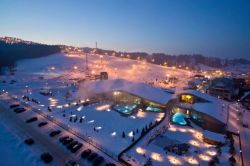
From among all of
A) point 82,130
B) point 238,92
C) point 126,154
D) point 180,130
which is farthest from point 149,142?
point 238,92

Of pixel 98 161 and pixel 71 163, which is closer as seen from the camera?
pixel 71 163

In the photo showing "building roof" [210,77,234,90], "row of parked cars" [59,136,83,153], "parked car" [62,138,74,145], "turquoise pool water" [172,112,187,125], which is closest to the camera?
"row of parked cars" [59,136,83,153]

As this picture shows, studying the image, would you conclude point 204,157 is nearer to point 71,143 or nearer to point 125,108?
point 71,143

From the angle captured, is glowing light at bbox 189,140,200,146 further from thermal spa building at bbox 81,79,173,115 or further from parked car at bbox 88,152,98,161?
parked car at bbox 88,152,98,161

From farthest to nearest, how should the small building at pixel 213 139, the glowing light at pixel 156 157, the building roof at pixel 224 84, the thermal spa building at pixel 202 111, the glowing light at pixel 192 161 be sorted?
the building roof at pixel 224 84 < the thermal spa building at pixel 202 111 < the small building at pixel 213 139 < the glowing light at pixel 156 157 < the glowing light at pixel 192 161

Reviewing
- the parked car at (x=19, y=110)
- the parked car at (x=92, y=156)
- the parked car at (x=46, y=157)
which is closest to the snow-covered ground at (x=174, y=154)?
the parked car at (x=92, y=156)

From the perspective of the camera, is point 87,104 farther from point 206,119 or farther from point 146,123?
point 206,119

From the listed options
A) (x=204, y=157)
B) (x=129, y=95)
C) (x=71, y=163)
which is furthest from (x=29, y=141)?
(x=129, y=95)

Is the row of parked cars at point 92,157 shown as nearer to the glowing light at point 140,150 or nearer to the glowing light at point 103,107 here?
the glowing light at point 140,150

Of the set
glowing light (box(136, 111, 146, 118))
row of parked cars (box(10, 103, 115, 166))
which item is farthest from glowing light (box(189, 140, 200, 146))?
row of parked cars (box(10, 103, 115, 166))
